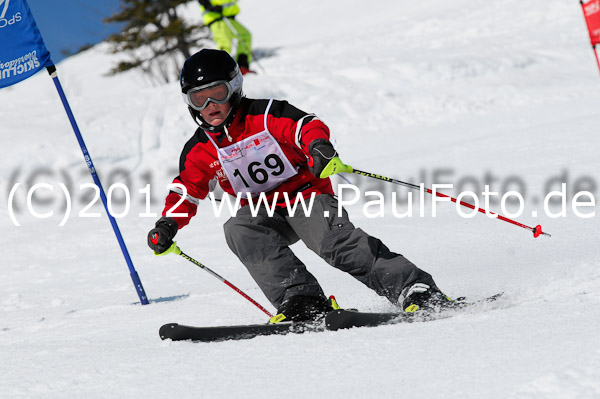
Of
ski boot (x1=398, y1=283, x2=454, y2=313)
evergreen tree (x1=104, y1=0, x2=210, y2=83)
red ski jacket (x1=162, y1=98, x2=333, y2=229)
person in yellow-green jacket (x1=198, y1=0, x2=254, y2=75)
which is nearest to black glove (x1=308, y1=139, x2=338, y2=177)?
red ski jacket (x1=162, y1=98, x2=333, y2=229)

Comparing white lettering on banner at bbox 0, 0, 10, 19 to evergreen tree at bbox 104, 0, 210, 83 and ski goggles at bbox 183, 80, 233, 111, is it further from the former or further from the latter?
evergreen tree at bbox 104, 0, 210, 83

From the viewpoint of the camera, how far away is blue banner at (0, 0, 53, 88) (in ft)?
16.3

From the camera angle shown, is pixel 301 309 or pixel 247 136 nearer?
pixel 301 309

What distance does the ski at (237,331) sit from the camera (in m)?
2.94

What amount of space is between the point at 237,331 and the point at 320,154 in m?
1.03

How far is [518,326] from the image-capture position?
238cm

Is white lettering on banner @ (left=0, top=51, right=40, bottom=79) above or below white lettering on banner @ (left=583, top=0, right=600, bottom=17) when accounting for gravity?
above

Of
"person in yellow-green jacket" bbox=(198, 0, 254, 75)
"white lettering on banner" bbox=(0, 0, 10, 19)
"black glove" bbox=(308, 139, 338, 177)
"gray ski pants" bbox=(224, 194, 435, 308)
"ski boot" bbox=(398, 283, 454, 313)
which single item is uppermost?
"person in yellow-green jacket" bbox=(198, 0, 254, 75)

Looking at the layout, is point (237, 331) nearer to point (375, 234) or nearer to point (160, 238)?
point (160, 238)

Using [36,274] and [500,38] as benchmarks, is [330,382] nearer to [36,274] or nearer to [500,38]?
[36,274]

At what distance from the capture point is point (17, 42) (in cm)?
501

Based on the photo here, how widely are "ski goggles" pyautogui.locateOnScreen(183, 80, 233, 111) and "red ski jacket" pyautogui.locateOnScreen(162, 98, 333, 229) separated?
0.42 ft

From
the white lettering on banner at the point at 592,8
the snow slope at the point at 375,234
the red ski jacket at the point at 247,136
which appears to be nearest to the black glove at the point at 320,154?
the red ski jacket at the point at 247,136

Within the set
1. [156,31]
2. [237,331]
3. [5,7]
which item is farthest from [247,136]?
[156,31]
